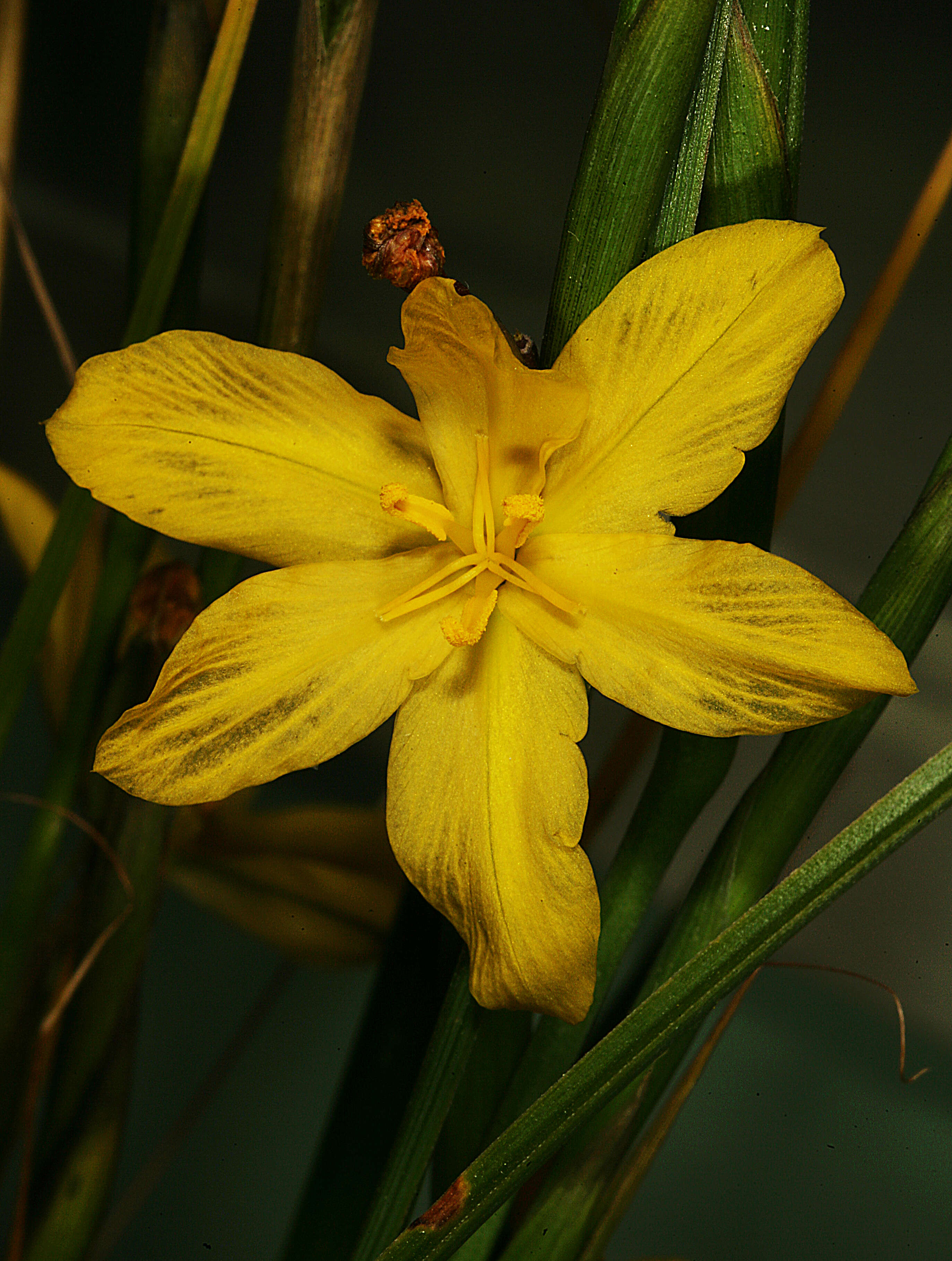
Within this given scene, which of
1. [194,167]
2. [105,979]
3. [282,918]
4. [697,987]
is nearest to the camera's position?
[697,987]

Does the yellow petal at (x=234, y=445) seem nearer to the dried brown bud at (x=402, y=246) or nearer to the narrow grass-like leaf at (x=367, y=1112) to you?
the dried brown bud at (x=402, y=246)

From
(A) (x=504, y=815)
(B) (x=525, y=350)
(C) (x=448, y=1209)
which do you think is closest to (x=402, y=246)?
(B) (x=525, y=350)

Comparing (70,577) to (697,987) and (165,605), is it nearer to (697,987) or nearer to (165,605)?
(165,605)

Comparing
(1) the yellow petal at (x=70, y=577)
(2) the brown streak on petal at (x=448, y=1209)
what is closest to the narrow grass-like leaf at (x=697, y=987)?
(2) the brown streak on petal at (x=448, y=1209)

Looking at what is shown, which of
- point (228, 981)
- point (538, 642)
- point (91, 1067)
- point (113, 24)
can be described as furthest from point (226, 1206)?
point (113, 24)

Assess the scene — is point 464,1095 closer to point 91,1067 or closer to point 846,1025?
point 91,1067
